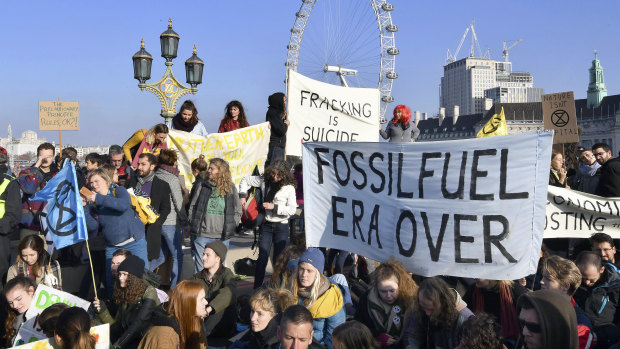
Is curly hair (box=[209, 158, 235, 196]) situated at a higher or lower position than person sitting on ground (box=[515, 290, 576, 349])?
higher

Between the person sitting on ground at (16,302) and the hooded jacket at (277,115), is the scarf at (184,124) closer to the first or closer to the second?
the hooded jacket at (277,115)

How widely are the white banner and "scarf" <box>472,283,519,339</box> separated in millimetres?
1888

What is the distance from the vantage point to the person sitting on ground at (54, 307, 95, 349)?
332 centimetres

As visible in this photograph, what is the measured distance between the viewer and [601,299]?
390 cm

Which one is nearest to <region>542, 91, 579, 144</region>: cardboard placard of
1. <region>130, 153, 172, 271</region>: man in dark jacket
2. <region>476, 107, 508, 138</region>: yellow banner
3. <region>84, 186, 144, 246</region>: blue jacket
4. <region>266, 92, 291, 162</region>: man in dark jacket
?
<region>476, 107, 508, 138</region>: yellow banner

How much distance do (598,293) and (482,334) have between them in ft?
5.56

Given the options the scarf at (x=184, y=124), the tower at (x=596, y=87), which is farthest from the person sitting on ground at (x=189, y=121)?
the tower at (x=596, y=87)

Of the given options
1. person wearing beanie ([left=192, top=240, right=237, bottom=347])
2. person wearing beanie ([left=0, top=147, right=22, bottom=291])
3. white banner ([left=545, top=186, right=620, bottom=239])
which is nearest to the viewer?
person wearing beanie ([left=192, top=240, right=237, bottom=347])

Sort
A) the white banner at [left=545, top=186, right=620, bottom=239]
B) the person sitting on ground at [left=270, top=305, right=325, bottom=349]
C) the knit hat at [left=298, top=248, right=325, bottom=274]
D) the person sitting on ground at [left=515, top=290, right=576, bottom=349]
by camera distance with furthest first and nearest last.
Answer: the white banner at [left=545, top=186, right=620, bottom=239]
the knit hat at [left=298, top=248, right=325, bottom=274]
the person sitting on ground at [left=270, top=305, right=325, bottom=349]
the person sitting on ground at [left=515, top=290, right=576, bottom=349]

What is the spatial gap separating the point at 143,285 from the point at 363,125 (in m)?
3.58

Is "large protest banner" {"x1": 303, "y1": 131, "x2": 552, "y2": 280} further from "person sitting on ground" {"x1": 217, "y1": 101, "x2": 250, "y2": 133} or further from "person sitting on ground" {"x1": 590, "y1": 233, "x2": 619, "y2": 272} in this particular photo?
"person sitting on ground" {"x1": 217, "y1": 101, "x2": 250, "y2": 133}

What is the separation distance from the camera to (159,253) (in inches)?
225

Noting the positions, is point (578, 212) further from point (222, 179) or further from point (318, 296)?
point (222, 179)

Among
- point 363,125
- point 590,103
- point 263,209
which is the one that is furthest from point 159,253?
point 590,103
